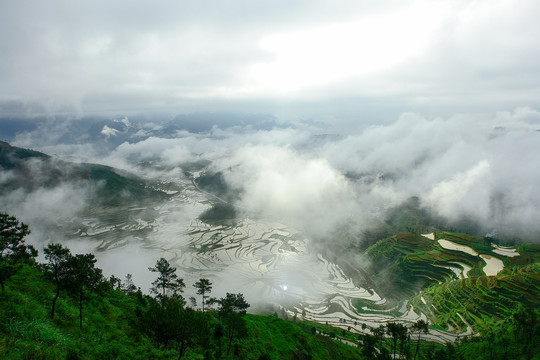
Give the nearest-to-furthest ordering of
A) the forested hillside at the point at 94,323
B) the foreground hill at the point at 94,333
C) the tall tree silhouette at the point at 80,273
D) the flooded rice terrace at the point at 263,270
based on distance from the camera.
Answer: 1. the foreground hill at the point at 94,333
2. the forested hillside at the point at 94,323
3. the tall tree silhouette at the point at 80,273
4. the flooded rice terrace at the point at 263,270

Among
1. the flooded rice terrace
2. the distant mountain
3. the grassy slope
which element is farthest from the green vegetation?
the distant mountain

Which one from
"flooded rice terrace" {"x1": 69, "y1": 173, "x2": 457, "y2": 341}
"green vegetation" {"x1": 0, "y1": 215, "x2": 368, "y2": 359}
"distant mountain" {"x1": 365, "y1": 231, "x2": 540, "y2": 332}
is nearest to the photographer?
"green vegetation" {"x1": 0, "y1": 215, "x2": 368, "y2": 359}

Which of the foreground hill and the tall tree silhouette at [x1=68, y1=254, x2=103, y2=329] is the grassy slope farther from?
the tall tree silhouette at [x1=68, y1=254, x2=103, y2=329]

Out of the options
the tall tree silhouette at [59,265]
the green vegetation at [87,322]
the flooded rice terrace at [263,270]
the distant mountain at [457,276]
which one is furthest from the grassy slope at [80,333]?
the distant mountain at [457,276]

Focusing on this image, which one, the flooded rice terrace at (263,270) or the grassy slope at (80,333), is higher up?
the grassy slope at (80,333)

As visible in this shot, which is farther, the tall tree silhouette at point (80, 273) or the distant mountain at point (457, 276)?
the distant mountain at point (457, 276)

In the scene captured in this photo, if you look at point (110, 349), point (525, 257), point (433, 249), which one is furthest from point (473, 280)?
point (110, 349)

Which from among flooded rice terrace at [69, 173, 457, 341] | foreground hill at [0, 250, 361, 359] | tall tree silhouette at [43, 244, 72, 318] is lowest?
flooded rice terrace at [69, 173, 457, 341]

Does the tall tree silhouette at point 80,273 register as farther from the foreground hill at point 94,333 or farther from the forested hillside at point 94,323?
the foreground hill at point 94,333

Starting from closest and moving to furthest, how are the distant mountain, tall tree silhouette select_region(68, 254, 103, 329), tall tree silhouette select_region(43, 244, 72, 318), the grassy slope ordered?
1. the grassy slope
2. tall tree silhouette select_region(43, 244, 72, 318)
3. tall tree silhouette select_region(68, 254, 103, 329)
4. the distant mountain

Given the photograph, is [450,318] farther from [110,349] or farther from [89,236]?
[89,236]
